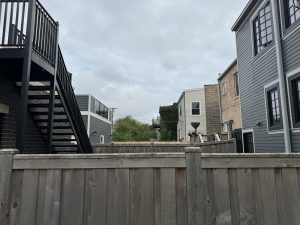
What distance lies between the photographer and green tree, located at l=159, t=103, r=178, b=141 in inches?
1287

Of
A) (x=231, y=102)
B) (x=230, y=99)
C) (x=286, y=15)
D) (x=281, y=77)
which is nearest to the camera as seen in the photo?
(x=286, y=15)

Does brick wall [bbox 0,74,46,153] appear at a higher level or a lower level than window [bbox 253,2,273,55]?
lower

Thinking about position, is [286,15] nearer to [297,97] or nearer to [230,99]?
[297,97]

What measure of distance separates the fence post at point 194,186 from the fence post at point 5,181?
5.35 ft

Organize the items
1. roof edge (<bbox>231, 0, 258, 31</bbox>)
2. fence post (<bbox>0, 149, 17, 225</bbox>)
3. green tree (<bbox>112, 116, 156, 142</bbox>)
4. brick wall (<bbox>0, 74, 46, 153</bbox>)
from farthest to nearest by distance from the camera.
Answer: green tree (<bbox>112, 116, 156, 142</bbox>)
roof edge (<bbox>231, 0, 258, 31</bbox>)
brick wall (<bbox>0, 74, 46, 153</bbox>)
fence post (<bbox>0, 149, 17, 225</bbox>)

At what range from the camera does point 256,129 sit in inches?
392

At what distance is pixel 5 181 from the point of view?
2.41 metres

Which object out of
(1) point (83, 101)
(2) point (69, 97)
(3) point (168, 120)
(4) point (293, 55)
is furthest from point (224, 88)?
(3) point (168, 120)

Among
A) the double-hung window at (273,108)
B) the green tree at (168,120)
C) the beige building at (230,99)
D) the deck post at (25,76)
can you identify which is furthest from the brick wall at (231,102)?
the green tree at (168,120)

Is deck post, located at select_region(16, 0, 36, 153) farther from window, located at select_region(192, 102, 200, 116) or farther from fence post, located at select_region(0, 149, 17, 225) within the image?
window, located at select_region(192, 102, 200, 116)

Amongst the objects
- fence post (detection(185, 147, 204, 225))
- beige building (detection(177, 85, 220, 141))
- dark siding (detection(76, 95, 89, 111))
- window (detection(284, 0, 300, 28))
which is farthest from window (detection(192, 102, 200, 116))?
fence post (detection(185, 147, 204, 225))

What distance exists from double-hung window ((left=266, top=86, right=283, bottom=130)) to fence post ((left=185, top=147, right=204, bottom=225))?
6.36 meters

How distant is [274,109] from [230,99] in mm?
7363

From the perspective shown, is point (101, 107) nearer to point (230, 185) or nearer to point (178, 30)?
point (178, 30)
